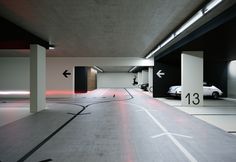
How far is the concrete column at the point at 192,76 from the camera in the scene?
11.6 meters

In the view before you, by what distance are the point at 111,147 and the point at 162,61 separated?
43.2 feet

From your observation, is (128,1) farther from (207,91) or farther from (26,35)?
(207,91)

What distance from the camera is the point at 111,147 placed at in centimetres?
455

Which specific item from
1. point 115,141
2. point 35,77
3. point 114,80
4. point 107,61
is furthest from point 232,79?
point 114,80

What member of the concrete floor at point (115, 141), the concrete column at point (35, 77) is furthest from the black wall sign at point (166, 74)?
the concrete floor at point (115, 141)

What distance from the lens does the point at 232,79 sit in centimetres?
1728

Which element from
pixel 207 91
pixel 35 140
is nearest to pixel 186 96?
pixel 207 91

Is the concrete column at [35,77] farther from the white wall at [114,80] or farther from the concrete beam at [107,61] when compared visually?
the white wall at [114,80]

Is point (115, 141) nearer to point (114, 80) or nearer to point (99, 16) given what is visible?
point (99, 16)

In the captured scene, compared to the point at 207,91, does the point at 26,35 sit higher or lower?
higher

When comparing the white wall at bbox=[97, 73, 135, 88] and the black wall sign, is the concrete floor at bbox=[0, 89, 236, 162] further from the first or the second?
the white wall at bbox=[97, 73, 135, 88]

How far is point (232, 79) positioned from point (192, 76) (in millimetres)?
7650

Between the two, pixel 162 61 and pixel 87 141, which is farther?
pixel 162 61

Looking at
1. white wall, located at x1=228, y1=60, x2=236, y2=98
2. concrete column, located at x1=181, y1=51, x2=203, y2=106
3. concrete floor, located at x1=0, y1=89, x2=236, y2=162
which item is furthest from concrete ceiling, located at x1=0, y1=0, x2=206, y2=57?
white wall, located at x1=228, y1=60, x2=236, y2=98
